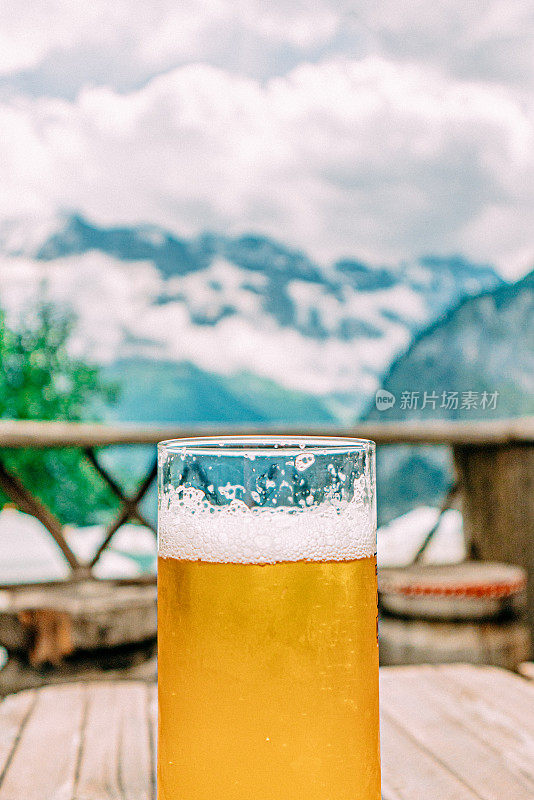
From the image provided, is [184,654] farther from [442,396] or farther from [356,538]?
[442,396]

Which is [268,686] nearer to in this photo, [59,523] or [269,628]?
[269,628]

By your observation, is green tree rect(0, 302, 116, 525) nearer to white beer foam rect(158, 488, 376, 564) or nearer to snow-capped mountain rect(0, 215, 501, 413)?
snow-capped mountain rect(0, 215, 501, 413)

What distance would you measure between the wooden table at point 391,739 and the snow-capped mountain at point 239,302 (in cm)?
2523

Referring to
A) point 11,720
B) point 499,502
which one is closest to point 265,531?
point 11,720

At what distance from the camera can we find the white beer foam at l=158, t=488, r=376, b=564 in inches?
16.0

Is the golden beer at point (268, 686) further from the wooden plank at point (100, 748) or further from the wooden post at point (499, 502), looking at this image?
the wooden post at point (499, 502)

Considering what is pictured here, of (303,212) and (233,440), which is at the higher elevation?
(303,212)

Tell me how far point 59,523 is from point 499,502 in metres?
1.72

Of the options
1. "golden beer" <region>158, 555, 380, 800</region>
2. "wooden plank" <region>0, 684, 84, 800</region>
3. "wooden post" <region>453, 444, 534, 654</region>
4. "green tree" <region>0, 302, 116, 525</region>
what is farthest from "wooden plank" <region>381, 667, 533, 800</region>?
"green tree" <region>0, 302, 116, 525</region>

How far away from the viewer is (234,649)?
1.31 ft

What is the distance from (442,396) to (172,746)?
2.13m

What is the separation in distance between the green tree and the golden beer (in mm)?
17338

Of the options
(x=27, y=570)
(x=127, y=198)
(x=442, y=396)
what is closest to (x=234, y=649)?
(x=442, y=396)

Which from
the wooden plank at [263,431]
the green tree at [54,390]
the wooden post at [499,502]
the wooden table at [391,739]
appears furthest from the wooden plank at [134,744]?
the green tree at [54,390]
